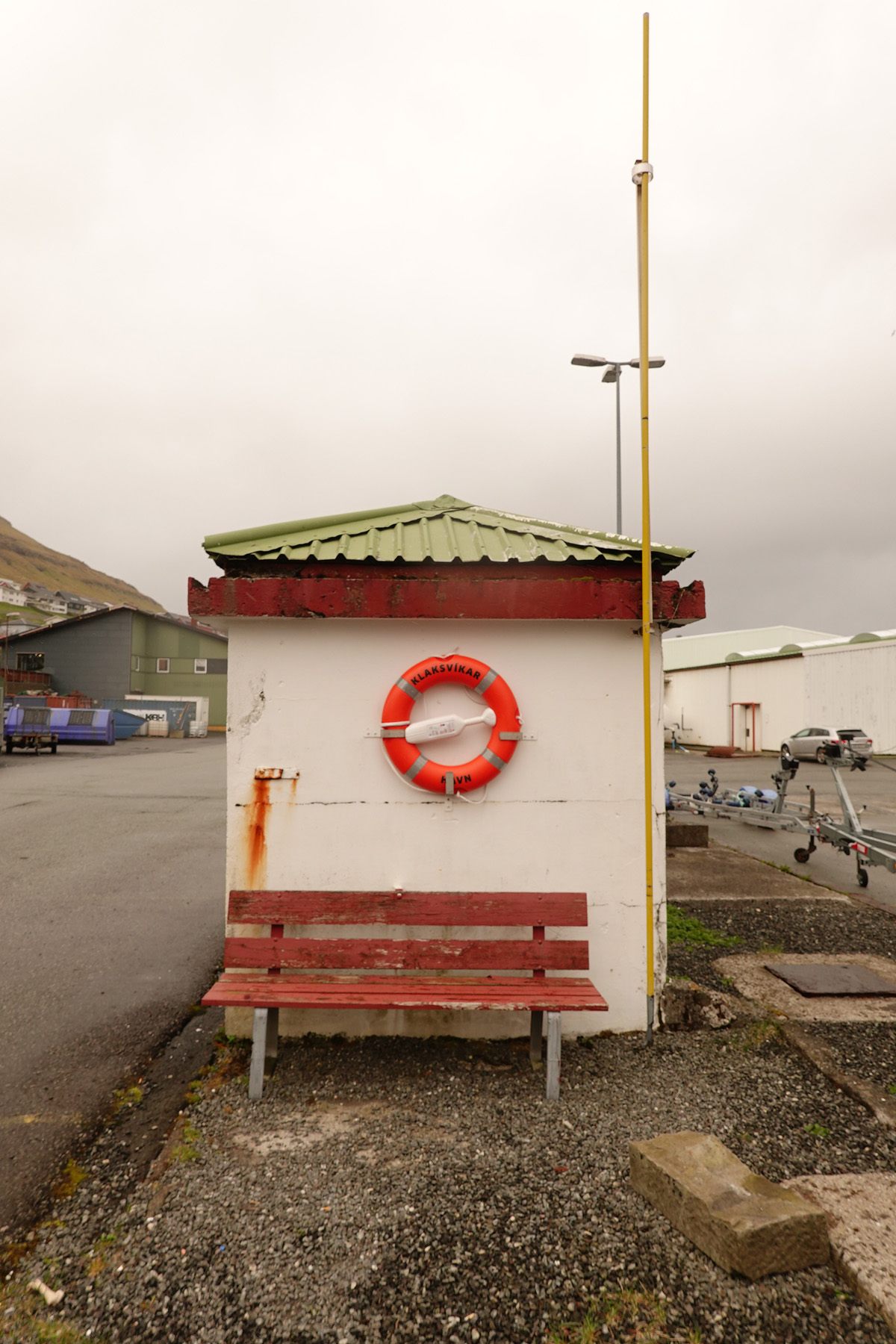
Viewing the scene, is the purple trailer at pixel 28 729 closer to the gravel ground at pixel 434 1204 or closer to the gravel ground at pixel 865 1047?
the gravel ground at pixel 434 1204

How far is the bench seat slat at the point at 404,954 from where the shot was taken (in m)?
3.50

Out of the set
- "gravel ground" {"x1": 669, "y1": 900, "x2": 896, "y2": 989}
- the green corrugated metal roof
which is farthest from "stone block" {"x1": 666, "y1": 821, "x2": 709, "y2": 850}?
the green corrugated metal roof

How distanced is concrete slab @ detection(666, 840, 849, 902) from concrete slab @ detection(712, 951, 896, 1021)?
1.61 metres

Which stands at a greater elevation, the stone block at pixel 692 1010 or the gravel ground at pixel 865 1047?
the stone block at pixel 692 1010

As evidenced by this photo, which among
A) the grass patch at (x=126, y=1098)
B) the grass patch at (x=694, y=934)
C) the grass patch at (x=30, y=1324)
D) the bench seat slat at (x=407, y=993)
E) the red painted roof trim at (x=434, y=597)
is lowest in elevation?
the grass patch at (x=126, y=1098)

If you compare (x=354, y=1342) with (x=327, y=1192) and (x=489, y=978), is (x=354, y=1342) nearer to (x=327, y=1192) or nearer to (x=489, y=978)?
(x=327, y=1192)

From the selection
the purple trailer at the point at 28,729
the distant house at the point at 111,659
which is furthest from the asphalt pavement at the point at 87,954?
the distant house at the point at 111,659

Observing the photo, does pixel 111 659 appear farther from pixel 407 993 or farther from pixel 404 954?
pixel 407 993

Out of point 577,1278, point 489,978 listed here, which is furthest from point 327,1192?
point 489,978

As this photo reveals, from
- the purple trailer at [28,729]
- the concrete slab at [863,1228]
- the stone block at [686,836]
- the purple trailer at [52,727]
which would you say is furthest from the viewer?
the purple trailer at [52,727]

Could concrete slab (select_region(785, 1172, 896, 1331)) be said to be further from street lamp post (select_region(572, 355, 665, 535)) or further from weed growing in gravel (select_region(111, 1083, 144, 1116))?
street lamp post (select_region(572, 355, 665, 535))

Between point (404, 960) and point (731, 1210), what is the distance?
1.68 meters

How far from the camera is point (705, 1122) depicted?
3035mm

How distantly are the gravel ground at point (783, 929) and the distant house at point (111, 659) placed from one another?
115 ft
